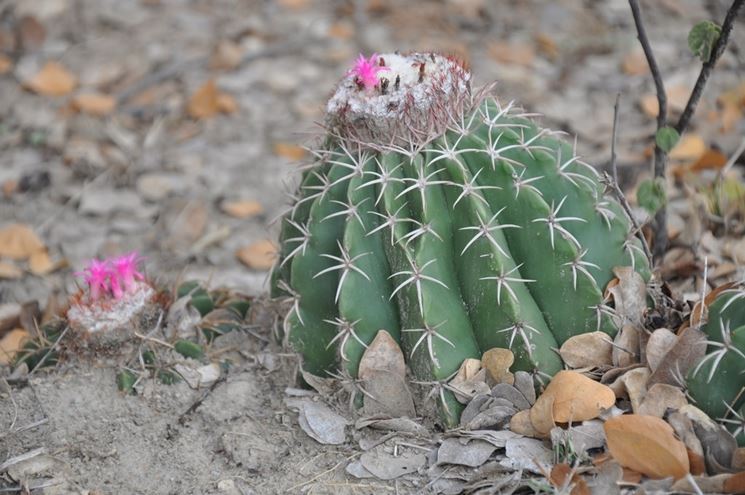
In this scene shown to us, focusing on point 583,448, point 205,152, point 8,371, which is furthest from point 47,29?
point 583,448

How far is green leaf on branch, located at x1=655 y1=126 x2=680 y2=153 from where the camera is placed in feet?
8.67

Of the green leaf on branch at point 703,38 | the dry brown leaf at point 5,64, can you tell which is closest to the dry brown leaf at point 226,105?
the dry brown leaf at point 5,64

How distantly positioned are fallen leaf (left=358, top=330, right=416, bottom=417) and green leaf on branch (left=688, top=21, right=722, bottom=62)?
119 cm

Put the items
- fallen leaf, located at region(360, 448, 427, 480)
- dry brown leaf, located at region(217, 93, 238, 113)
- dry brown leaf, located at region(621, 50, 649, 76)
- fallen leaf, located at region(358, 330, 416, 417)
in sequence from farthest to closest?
1. dry brown leaf, located at region(217, 93, 238, 113)
2. dry brown leaf, located at region(621, 50, 649, 76)
3. fallen leaf, located at region(358, 330, 416, 417)
4. fallen leaf, located at region(360, 448, 427, 480)

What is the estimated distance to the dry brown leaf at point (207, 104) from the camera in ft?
16.3

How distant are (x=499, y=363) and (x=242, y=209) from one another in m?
2.26

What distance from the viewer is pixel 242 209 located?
4289 millimetres

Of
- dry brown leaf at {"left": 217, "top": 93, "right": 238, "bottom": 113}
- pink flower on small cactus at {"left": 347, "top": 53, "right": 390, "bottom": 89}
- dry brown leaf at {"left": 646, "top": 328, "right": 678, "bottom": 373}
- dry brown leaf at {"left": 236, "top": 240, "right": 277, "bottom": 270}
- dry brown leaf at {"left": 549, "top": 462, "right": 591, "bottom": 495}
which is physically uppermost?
pink flower on small cactus at {"left": 347, "top": 53, "right": 390, "bottom": 89}

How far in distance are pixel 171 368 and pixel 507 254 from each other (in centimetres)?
100

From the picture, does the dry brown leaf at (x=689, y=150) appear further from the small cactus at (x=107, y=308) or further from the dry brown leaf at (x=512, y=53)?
the small cactus at (x=107, y=308)

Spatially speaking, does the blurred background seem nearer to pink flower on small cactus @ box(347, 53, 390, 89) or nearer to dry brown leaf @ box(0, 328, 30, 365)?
dry brown leaf @ box(0, 328, 30, 365)

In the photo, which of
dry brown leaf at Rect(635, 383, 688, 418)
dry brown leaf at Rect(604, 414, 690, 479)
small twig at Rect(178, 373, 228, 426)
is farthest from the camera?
small twig at Rect(178, 373, 228, 426)

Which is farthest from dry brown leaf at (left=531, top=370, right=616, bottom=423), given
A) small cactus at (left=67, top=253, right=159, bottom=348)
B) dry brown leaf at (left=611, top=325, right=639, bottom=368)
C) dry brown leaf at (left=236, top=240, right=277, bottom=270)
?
dry brown leaf at (left=236, top=240, right=277, bottom=270)

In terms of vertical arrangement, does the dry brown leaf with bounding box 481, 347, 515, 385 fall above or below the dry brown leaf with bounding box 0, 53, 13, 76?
above
